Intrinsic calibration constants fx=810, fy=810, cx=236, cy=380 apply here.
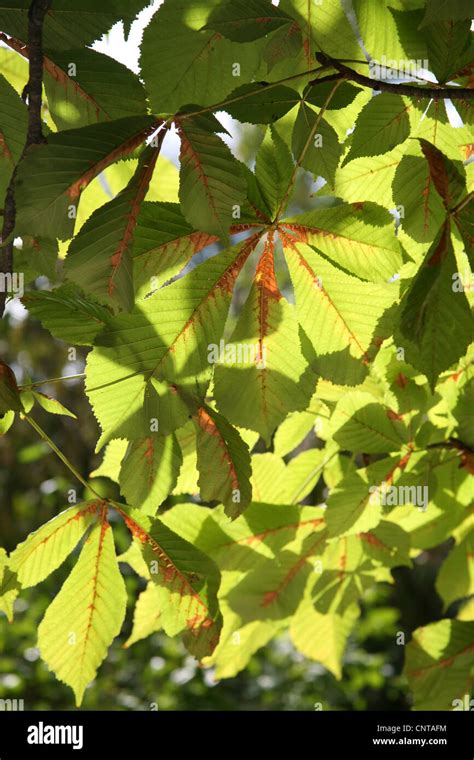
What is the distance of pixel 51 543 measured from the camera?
81 centimetres

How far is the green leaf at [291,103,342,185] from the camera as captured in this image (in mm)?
651

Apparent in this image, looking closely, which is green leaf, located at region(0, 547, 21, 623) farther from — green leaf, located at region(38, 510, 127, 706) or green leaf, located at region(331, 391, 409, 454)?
green leaf, located at region(331, 391, 409, 454)

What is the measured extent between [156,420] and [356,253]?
22 cm

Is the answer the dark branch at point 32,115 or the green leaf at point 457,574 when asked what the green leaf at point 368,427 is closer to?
the green leaf at point 457,574

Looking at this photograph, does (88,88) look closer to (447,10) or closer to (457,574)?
(447,10)

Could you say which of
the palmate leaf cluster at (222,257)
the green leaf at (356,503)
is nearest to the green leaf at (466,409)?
the palmate leaf cluster at (222,257)

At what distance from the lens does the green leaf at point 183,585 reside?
75 cm

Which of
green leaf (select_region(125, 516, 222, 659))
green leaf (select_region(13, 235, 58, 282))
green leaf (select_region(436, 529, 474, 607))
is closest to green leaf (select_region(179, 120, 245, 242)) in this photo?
green leaf (select_region(13, 235, 58, 282))

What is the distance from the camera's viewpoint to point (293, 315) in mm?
686

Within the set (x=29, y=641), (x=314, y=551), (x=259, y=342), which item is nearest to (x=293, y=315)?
(x=259, y=342)
